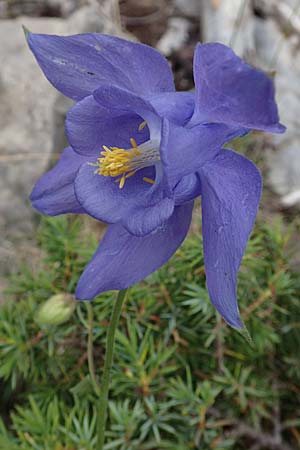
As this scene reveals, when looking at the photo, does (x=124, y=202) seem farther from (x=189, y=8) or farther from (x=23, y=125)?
(x=189, y=8)

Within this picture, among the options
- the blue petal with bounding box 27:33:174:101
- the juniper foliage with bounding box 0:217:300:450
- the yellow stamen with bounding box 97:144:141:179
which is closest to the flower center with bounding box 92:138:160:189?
the yellow stamen with bounding box 97:144:141:179

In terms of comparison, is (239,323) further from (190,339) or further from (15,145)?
(15,145)

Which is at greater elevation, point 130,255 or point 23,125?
point 130,255

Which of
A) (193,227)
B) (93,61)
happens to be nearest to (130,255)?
(93,61)

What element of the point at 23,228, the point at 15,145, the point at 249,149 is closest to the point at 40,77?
the point at 15,145

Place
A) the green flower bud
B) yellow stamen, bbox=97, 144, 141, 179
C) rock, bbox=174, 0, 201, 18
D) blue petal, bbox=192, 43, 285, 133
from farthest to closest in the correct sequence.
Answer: rock, bbox=174, 0, 201, 18
the green flower bud
yellow stamen, bbox=97, 144, 141, 179
blue petal, bbox=192, 43, 285, 133

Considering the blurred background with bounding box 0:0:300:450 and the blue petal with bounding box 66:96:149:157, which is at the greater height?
the blue petal with bounding box 66:96:149:157

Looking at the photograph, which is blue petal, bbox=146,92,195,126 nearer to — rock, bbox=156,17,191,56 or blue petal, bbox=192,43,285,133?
blue petal, bbox=192,43,285,133
